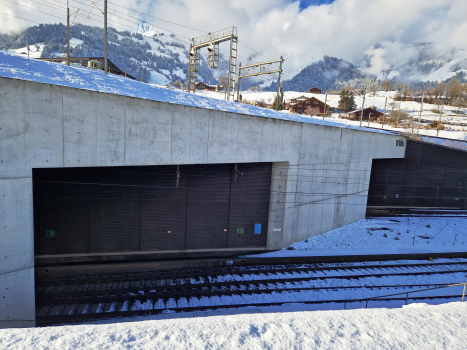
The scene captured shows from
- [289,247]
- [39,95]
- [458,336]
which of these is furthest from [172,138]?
[458,336]

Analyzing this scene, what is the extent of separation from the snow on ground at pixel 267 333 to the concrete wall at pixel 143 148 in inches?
152

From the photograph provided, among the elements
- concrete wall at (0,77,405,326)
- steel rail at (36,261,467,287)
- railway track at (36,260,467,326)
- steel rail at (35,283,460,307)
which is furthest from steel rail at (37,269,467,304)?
concrete wall at (0,77,405,326)

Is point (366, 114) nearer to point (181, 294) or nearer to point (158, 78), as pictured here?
point (181, 294)

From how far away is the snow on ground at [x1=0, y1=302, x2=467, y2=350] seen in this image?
516cm

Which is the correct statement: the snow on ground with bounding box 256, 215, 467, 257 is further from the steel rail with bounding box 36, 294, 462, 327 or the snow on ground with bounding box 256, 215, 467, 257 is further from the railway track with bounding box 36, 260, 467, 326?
the steel rail with bounding box 36, 294, 462, 327

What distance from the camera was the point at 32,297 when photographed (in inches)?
338

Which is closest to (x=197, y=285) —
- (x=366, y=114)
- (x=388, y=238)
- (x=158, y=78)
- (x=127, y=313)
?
(x=127, y=313)

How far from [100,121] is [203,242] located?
7.83 m

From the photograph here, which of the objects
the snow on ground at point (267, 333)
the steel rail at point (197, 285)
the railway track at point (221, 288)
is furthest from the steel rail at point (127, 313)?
the snow on ground at point (267, 333)

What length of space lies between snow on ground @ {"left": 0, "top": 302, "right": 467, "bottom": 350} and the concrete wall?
152 inches

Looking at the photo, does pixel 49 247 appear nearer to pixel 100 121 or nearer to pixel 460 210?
pixel 100 121

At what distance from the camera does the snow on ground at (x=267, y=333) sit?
5.16 m

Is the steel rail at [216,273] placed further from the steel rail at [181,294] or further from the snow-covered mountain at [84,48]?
the snow-covered mountain at [84,48]

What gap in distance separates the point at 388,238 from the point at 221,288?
12.3 meters
